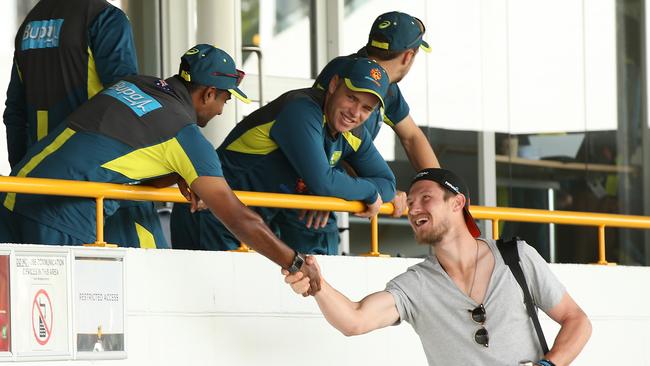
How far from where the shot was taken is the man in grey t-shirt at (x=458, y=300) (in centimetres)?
485

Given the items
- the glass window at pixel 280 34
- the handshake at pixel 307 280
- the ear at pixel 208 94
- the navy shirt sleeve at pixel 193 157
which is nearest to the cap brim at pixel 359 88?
the ear at pixel 208 94

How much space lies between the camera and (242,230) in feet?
16.2

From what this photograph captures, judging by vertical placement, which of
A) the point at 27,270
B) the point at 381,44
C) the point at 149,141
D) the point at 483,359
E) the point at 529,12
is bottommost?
the point at 483,359

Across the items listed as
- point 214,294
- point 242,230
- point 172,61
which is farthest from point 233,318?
point 172,61

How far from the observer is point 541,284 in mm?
4965

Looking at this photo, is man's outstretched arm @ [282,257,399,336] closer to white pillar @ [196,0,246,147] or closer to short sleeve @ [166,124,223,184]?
short sleeve @ [166,124,223,184]

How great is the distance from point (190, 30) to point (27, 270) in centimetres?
508

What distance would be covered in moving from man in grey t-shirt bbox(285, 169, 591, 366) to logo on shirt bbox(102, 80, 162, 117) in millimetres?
880

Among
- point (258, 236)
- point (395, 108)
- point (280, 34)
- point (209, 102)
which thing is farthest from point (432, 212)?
point (280, 34)

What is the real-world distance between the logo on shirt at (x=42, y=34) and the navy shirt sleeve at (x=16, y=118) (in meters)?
0.16

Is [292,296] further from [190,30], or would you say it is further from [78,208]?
[190,30]

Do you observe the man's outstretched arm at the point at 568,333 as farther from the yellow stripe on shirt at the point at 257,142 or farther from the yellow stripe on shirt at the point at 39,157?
the yellow stripe on shirt at the point at 39,157

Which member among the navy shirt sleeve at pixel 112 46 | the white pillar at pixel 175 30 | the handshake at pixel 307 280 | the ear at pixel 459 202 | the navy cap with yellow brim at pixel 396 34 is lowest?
the handshake at pixel 307 280

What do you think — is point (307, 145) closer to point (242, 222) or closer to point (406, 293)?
point (242, 222)
